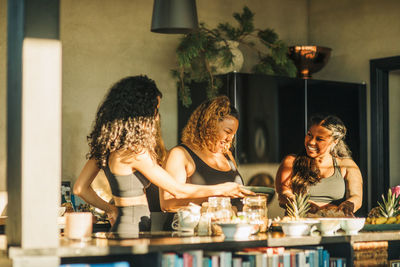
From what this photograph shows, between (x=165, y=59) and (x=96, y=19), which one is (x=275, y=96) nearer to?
(x=165, y=59)

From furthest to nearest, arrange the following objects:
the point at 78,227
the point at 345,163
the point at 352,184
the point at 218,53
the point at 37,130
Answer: the point at 218,53
the point at 345,163
the point at 352,184
the point at 78,227
the point at 37,130

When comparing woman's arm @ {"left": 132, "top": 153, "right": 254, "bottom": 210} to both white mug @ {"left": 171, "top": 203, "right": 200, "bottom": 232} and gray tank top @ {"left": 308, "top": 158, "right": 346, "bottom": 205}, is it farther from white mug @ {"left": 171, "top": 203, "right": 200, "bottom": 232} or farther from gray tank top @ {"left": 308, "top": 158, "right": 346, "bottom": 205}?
gray tank top @ {"left": 308, "top": 158, "right": 346, "bottom": 205}

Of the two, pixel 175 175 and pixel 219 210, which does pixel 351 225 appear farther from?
pixel 175 175

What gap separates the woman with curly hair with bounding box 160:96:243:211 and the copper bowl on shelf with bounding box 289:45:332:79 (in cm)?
198

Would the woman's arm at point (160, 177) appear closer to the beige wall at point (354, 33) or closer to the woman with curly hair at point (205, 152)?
the woman with curly hair at point (205, 152)

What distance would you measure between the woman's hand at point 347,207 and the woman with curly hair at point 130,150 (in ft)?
Result: 3.34

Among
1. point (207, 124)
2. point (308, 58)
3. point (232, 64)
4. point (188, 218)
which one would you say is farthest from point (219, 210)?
point (308, 58)

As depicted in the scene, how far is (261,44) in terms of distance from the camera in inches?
256

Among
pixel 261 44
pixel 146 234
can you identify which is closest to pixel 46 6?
pixel 146 234

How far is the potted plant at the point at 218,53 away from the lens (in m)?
5.59

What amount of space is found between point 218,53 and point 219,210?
2.52 metres

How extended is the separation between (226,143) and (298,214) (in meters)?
0.89

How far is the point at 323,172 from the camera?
4418 mm

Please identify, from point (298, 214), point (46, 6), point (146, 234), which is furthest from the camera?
point (298, 214)
